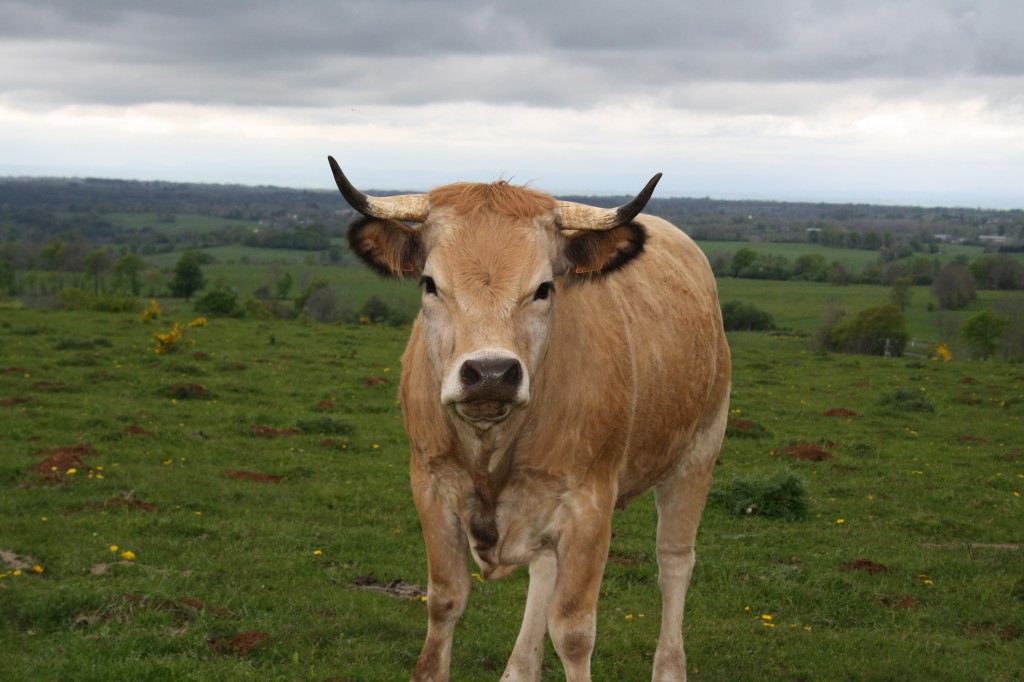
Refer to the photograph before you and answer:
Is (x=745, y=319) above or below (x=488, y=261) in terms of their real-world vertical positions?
below

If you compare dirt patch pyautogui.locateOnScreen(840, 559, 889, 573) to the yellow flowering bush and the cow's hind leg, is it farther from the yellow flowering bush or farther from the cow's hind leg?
the yellow flowering bush

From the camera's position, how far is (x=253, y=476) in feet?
41.9

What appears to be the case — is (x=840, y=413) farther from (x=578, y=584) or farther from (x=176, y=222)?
(x=176, y=222)

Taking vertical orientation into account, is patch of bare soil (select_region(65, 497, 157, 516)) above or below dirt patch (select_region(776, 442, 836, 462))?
above

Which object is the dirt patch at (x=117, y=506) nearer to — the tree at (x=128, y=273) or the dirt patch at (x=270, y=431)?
the dirt patch at (x=270, y=431)

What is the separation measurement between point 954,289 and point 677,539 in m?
77.8

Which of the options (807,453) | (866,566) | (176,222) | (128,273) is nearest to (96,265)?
(128,273)

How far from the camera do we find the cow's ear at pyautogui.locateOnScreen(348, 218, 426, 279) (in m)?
5.34

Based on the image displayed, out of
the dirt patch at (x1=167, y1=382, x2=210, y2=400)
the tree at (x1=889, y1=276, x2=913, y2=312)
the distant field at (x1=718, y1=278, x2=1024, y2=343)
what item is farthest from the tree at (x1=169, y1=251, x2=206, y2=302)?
the dirt patch at (x1=167, y1=382, x2=210, y2=400)

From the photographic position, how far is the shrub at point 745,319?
62.4 meters

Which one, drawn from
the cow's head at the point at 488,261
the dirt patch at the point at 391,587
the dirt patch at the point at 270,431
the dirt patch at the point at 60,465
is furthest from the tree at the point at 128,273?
the cow's head at the point at 488,261

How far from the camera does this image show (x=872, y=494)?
1380cm

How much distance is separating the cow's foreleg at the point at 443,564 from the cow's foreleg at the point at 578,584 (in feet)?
1.79

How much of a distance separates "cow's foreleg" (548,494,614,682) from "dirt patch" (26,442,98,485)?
323 inches
